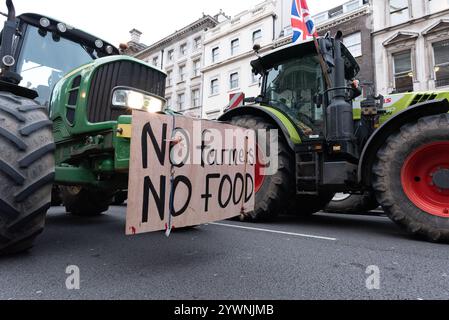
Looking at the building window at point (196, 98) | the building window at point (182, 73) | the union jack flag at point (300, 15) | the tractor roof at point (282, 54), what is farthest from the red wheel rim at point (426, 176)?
the building window at point (182, 73)

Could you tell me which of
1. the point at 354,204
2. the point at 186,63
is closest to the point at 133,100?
the point at 354,204

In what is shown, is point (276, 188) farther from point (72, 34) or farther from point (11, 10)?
point (11, 10)

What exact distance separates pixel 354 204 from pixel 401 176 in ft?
8.19

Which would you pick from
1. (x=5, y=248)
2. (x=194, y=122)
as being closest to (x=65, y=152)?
(x=5, y=248)

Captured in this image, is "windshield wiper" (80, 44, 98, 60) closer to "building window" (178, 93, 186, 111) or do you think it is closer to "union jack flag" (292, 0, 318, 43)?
"union jack flag" (292, 0, 318, 43)

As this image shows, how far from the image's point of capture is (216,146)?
2490mm

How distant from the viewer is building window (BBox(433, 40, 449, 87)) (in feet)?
43.9

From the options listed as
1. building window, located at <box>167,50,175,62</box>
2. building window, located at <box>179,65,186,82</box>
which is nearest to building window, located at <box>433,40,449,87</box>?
building window, located at <box>179,65,186,82</box>

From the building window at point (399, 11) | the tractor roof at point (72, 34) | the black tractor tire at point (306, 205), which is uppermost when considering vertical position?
the building window at point (399, 11)

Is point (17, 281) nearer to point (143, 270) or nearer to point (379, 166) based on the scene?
point (143, 270)

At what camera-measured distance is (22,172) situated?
2127mm

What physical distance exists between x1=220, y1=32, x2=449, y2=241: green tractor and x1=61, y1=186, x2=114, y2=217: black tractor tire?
247cm

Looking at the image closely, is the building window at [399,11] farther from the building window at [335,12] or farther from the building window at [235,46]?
the building window at [235,46]

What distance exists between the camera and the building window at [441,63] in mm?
13367
